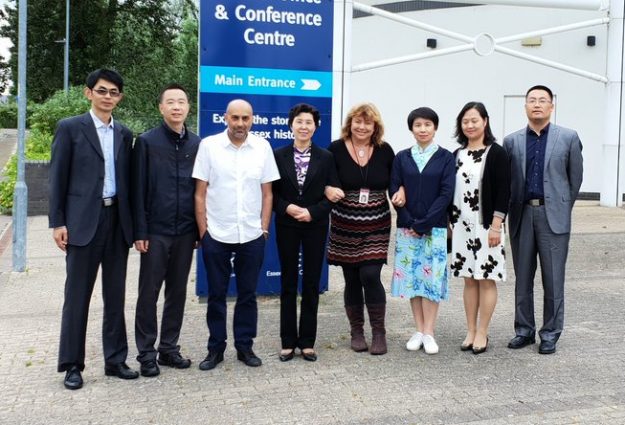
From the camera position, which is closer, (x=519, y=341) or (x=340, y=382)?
(x=340, y=382)

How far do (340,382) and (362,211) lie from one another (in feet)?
4.25

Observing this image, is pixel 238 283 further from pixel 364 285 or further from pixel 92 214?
pixel 92 214

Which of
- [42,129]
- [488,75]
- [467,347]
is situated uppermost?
[488,75]

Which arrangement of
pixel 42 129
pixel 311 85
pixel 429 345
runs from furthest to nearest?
1. pixel 42 129
2. pixel 311 85
3. pixel 429 345

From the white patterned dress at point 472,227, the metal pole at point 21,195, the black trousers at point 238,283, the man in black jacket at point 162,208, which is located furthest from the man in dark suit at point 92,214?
the metal pole at point 21,195

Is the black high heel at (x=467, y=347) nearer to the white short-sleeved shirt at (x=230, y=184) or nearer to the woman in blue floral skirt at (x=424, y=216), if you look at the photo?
the woman in blue floral skirt at (x=424, y=216)

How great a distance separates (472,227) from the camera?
5.58 metres

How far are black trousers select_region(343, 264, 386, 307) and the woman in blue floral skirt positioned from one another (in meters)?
0.14

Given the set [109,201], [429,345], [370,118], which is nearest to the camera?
[109,201]

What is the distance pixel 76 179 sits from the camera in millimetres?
4703

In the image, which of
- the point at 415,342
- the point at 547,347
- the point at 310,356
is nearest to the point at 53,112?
the point at 310,356

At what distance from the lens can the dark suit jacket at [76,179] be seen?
468cm

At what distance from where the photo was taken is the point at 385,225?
555 centimetres

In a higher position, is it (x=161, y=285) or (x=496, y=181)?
(x=496, y=181)
